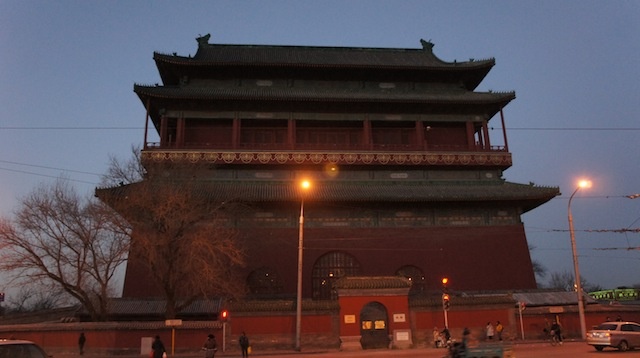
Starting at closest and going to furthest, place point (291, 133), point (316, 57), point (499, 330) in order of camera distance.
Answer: point (499, 330)
point (291, 133)
point (316, 57)

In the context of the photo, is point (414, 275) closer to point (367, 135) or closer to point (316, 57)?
point (367, 135)

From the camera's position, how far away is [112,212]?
70.9 ft

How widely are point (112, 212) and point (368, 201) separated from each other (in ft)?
48.6

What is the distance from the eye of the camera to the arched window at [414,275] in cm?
3022

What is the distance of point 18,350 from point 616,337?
1967 cm

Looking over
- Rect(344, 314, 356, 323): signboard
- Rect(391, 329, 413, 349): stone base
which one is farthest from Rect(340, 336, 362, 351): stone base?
Rect(391, 329, 413, 349): stone base

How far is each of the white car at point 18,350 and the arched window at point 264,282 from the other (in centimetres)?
1958

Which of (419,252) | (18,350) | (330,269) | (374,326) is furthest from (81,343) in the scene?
(419,252)

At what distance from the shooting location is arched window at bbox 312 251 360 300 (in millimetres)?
29922

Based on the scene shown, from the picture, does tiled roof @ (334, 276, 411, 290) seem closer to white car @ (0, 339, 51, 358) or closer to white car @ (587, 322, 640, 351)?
white car @ (587, 322, 640, 351)

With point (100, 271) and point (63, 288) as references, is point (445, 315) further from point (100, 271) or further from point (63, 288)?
point (63, 288)

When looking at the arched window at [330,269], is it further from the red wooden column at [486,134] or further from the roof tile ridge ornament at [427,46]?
the roof tile ridge ornament at [427,46]

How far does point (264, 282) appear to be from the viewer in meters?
29.2

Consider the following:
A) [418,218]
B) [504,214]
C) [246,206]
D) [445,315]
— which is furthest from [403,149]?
[445,315]
